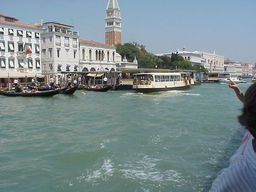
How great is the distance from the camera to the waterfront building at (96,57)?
121 feet

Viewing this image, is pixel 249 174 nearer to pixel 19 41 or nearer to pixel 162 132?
pixel 162 132

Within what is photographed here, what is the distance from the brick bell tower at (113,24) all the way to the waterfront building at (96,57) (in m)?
24.4

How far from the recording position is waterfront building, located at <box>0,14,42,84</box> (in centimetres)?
2689

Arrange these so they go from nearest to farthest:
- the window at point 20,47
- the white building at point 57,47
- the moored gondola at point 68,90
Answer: the moored gondola at point 68,90
the window at point 20,47
the white building at point 57,47

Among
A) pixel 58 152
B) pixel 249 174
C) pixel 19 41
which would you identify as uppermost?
pixel 19 41

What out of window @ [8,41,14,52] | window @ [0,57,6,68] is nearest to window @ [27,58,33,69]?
window @ [8,41,14,52]

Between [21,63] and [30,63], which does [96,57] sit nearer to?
[30,63]

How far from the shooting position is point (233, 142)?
6.24m

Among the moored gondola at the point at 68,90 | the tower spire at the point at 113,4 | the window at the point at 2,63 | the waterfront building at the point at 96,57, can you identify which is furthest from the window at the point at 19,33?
the tower spire at the point at 113,4

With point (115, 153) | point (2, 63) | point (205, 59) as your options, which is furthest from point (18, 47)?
point (205, 59)

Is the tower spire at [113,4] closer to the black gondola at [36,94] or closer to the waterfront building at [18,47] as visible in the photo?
the waterfront building at [18,47]

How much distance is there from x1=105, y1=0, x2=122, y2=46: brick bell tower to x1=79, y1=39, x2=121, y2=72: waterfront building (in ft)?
80.2

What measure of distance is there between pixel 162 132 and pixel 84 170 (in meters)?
3.10

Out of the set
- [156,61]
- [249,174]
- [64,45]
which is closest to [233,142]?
[249,174]
